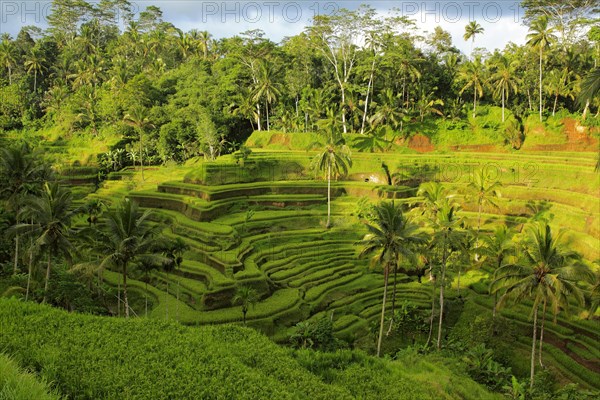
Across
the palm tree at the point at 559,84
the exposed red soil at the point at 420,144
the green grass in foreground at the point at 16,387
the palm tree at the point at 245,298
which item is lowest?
the palm tree at the point at 245,298

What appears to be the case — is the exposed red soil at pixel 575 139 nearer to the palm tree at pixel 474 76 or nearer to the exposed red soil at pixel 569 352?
the palm tree at pixel 474 76

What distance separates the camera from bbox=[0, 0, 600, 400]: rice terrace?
35.4ft

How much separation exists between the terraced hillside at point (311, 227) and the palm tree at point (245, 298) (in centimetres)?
46

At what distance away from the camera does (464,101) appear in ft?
208

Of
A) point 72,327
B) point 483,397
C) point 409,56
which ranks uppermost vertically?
point 409,56

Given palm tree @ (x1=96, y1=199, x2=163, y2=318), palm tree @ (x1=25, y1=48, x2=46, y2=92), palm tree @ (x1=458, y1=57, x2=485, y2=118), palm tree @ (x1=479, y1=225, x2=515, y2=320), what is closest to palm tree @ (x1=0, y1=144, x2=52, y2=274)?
palm tree @ (x1=96, y1=199, x2=163, y2=318)

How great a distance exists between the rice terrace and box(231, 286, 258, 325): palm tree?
211 mm

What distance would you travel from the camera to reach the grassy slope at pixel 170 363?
814 cm

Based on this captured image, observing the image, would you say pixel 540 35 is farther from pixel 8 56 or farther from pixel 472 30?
pixel 8 56

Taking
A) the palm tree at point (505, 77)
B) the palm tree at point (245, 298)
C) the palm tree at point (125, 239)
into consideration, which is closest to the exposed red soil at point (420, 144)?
the palm tree at point (505, 77)

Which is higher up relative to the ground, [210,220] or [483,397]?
[210,220]

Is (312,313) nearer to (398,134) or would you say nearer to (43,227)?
(43,227)

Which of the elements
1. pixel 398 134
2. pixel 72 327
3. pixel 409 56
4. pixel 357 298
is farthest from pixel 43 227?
pixel 409 56

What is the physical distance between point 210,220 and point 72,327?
26.8 m
